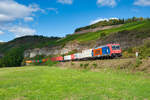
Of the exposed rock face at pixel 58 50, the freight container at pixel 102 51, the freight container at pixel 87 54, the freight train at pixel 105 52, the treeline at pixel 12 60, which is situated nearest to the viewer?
the freight train at pixel 105 52

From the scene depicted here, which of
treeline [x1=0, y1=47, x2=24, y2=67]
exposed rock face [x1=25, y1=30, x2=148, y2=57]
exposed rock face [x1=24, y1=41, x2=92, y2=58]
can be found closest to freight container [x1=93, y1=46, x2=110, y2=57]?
exposed rock face [x1=25, y1=30, x2=148, y2=57]

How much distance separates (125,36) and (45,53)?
69918 millimetres

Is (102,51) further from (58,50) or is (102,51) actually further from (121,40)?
(58,50)

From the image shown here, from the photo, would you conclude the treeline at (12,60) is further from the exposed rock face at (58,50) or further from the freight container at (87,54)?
the freight container at (87,54)

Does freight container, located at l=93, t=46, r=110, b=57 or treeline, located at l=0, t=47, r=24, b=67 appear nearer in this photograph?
freight container, located at l=93, t=46, r=110, b=57

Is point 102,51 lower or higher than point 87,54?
higher

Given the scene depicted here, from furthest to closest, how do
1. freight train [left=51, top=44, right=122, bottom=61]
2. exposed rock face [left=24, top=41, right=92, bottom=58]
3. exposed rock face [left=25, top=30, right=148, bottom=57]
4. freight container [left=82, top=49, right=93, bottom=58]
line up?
exposed rock face [left=24, top=41, right=92, bottom=58], exposed rock face [left=25, top=30, right=148, bottom=57], freight container [left=82, top=49, right=93, bottom=58], freight train [left=51, top=44, right=122, bottom=61]

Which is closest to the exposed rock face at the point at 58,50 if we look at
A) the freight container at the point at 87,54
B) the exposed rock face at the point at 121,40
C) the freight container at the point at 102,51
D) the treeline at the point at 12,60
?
the exposed rock face at the point at 121,40

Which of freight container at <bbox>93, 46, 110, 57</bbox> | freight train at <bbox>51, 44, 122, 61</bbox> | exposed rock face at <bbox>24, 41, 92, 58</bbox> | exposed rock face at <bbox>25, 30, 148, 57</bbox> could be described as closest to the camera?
freight train at <bbox>51, 44, 122, 61</bbox>

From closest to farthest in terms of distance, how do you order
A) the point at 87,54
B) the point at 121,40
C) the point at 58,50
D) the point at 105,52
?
the point at 105,52
the point at 87,54
the point at 121,40
the point at 58,50

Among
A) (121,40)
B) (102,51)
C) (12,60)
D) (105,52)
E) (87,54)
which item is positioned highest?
(121,40)

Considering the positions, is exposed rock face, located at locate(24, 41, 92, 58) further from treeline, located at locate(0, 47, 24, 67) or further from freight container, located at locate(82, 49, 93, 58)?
treeline, located at locate(0, 47, 24, 67)

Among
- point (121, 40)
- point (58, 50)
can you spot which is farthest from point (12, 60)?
point (121, 40)

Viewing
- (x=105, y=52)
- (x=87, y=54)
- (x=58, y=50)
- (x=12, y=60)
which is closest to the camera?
(x=105, y=52)
